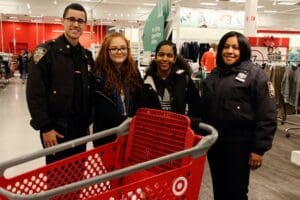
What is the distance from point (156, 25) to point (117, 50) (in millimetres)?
1833

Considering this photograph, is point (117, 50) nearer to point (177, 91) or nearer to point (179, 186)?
point (177, 91)

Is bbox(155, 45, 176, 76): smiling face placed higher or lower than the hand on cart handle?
higher

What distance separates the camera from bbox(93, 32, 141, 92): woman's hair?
254cm

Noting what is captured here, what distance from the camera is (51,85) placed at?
7.81 ft

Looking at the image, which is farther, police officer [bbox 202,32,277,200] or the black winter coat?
the black winter coat

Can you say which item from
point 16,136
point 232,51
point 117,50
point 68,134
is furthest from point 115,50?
point 16,136

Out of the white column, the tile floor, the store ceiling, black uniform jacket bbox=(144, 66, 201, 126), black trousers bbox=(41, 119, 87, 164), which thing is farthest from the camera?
the store ceiling

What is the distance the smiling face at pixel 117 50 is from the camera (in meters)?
2.55

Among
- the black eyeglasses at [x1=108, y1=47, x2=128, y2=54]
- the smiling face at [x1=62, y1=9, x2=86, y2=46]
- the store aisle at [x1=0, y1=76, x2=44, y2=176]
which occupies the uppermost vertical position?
the smiling face at [x1=62, y1=9, x2=86, y2=46]

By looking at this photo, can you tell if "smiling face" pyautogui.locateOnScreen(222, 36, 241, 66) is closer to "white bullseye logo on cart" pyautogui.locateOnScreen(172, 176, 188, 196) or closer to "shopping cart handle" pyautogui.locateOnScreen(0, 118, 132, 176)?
"shopping cart handle" pyautogui.locateOnScreen(0, 118, 132, 176)

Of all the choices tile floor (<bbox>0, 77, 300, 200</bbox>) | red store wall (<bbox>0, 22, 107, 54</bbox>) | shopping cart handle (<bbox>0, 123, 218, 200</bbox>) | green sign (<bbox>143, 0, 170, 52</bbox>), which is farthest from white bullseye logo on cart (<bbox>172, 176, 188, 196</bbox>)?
red store wall (<bbox>0, 22, 107, 54</bbox>)

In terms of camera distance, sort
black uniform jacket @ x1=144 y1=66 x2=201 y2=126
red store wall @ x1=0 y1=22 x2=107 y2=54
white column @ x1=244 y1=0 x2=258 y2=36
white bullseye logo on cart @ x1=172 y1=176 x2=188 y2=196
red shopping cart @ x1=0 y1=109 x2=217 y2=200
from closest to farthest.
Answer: red shopping cart @ x1=0 y1=109 x2=217 y2=200
white bullseye logo on cart @ x1=172 y1=176 x2=188 y2=196
black uniform jacket @ x1=144 y1=66 x2=201 y2=126
white column @ x1=244 y1=0 x2=258 y2=36
red store wall @ x1=0 y1=22 x2=107 y2=54

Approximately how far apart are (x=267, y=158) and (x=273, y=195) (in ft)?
5.31

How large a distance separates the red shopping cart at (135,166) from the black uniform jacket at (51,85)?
1.38 ft
